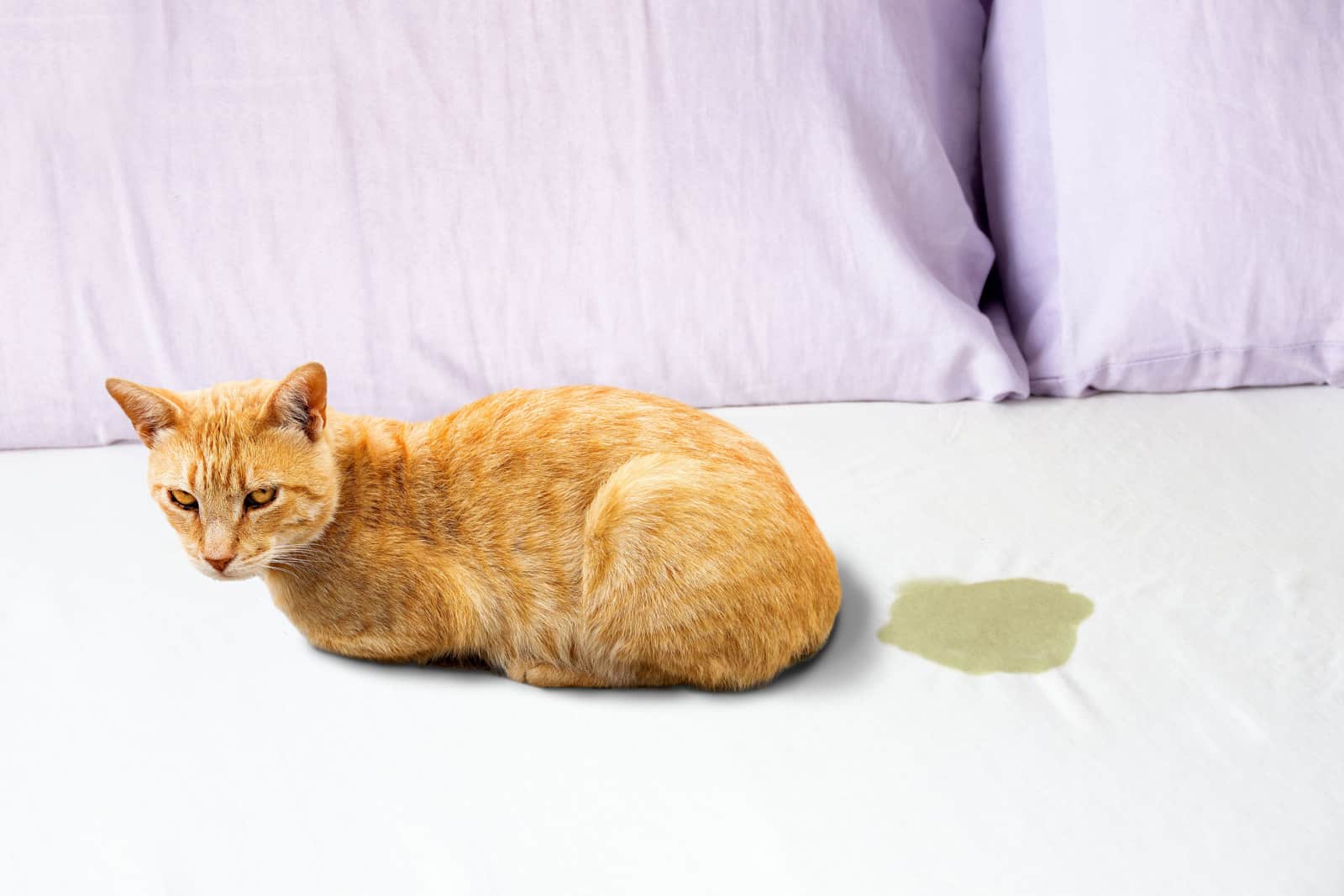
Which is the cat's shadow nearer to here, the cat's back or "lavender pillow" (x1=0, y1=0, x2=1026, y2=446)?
the cat's back

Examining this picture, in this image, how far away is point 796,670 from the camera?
0.93 meters

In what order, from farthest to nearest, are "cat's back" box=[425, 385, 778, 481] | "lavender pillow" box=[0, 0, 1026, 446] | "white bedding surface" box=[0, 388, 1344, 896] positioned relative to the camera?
→ 1. "lavender pillow" box=[0, 0, 1026, 446]
2. "cat's back" box=[425, 385, 778, 481]
3. "white bedding surface" box=[0, 388, 1344, 896]

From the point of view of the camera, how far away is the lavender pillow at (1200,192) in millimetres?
1397

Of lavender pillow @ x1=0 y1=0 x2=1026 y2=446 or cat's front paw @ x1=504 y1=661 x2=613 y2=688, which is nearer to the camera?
cat's front paw @ x1=504 y1=661 x2=613 y2=688

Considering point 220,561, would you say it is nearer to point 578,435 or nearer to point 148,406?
point 148,406

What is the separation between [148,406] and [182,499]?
73 mm

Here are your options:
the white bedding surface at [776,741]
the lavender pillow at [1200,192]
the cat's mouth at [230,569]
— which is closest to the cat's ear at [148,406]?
the cat's mouth at [230,569]

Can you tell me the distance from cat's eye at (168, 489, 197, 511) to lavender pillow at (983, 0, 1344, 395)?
1.09 metres

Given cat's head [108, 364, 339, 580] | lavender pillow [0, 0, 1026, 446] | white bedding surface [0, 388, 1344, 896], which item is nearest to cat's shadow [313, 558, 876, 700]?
white bedding surface [0, 388, 1344, 896]

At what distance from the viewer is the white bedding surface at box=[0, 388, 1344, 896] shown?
2.48ft

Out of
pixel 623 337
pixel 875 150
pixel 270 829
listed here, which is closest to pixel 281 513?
pixel 270 829

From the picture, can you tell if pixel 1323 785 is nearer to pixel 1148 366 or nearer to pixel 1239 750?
pixel 1239 750

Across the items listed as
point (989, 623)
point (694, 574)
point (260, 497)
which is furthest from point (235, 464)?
point (989, 623)

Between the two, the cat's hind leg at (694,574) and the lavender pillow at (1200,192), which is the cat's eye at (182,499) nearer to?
the cat's hind leg at (694,574)
